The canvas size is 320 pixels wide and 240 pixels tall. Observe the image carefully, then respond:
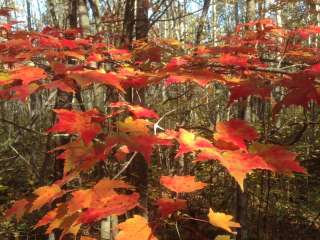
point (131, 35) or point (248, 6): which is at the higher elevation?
point (248, 6)

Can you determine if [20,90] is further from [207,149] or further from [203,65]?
[203,65]

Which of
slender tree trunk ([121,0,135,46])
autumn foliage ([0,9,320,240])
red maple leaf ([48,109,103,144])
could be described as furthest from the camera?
slender tree trunk ([121,0,135,46])

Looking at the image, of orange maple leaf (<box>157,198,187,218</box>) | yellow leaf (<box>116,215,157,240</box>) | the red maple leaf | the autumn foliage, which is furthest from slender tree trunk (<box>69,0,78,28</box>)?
yellow leaf (<box>116,215,157,240</box>)

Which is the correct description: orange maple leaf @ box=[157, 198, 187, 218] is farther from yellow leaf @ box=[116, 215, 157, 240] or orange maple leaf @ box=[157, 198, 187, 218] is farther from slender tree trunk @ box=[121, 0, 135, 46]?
slender tree trunk @ box=[121, 0, 135, 46]

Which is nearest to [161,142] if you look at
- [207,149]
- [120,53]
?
[207,149]

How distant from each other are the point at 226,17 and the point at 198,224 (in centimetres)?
2242

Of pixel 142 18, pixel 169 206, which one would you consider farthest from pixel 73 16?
pixel 169 206

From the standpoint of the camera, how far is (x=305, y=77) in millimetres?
1636

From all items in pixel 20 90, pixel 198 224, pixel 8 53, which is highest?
pixel 8 53

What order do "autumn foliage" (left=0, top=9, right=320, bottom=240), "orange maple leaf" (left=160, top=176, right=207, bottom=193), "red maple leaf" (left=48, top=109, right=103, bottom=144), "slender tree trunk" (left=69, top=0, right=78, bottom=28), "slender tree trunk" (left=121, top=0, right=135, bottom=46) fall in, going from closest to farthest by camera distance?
"autumn foliage" (left=0, top=9, right=320, bottom=240), "red maple leaf" (left=48, top=109, right=103, bottom=144), "orange maple leaf" (left=160, top=176, right=207, bottom=193), "slender tree trunk" (left=121, top=0, right=135, bottom=46), "slender tree trunk" (left=69, top=0, right=78, bottom=28)

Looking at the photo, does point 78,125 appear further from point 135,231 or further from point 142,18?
point 142,18

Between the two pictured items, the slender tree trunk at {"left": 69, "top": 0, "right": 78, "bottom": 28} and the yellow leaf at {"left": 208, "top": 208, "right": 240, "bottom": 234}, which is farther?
the slender tree trunk at {"left": 69, "top": 0, "right": 78, "bottom": 28}

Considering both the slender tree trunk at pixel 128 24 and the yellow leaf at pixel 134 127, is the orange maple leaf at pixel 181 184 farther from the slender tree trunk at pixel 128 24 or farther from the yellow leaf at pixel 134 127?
the slender tree trunk at pixel 128 24

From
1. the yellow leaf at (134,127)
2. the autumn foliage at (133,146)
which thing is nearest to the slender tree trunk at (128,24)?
the autumn foliage at (133,146)
